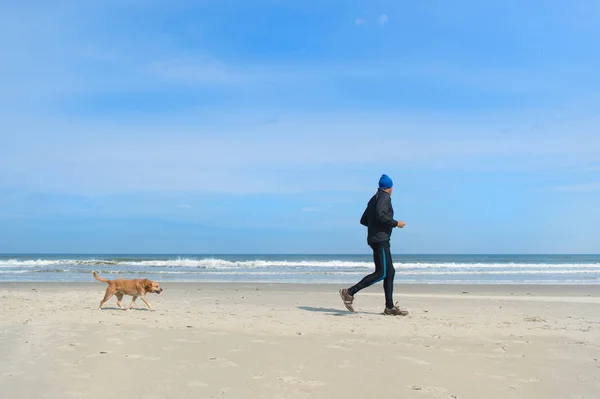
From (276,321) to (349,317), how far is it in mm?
1078

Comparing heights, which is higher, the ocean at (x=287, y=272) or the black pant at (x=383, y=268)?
the black pant at (x=383, y=268)

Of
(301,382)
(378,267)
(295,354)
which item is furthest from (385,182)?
(301,382)

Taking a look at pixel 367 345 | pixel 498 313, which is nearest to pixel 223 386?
pixel 367 345

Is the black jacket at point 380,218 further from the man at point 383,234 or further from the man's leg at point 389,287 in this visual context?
the man's leg at point 389,287

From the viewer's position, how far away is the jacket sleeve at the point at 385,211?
735 centimetres

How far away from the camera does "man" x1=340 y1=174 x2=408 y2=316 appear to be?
Result: 740cm

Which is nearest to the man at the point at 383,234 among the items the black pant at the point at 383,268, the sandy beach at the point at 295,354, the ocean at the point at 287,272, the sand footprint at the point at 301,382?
the black pant at the point at 383,268

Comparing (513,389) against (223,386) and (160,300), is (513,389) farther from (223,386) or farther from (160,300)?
(160,300)

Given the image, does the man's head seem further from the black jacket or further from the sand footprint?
the sand footprint

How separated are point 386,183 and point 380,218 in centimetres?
52

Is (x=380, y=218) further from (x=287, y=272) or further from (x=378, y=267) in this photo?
(x=287, y=272)

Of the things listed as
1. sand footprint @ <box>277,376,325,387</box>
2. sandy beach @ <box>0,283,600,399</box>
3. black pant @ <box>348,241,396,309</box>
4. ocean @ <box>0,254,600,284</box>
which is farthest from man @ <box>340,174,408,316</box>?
ocean @ <box>0,254,600,284</box>

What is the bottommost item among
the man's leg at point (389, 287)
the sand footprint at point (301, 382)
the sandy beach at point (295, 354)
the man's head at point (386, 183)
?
the sand footprint at point (301, 382)

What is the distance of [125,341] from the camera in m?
5.18
